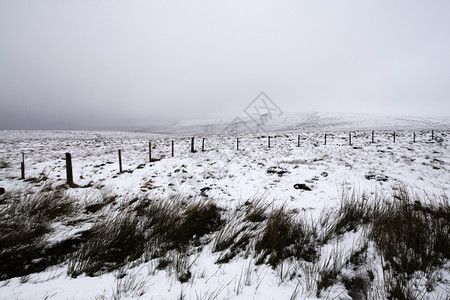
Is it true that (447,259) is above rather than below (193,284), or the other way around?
above

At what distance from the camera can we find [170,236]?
10.7 feet

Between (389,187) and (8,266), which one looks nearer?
(8,266)

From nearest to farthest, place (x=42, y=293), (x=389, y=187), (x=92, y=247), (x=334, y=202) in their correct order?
(x=42, y=293), (x=92, y=247), (x=334, y=202), (x=389, y=187)

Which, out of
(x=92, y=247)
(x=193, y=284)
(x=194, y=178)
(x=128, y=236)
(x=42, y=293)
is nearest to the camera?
(x=42, y=293)

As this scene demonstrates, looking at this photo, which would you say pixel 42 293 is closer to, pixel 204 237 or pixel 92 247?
pixel 92 247

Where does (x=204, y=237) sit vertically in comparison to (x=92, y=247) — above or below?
below

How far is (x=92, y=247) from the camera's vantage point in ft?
9.19

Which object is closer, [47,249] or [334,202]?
[47,249]

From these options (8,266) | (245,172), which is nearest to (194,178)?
(245,172)

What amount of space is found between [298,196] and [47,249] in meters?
5.81

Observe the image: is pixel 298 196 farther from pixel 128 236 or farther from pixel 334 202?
pixel 128 236

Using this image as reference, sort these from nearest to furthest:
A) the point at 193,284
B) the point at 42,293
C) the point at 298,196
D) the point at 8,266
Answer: the point at 42,293 < the point at 193,284 < the point at 8,266 < the point at 298,196

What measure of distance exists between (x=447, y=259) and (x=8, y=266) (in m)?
5.92

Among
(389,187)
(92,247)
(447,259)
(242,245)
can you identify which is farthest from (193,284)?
(389,187)
